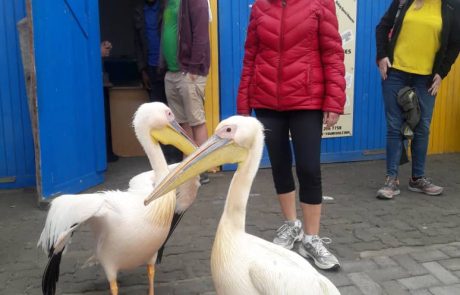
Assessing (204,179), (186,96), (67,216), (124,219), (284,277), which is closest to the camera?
(284,277)

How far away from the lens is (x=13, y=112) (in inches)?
205

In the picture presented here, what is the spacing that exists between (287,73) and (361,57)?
3026 mm

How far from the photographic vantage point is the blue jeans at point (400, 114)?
500cm

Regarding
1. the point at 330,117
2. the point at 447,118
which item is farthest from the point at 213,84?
the point at 447,118

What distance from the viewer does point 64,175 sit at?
16.2 ft

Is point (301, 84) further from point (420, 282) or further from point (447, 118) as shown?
point (447, 118)

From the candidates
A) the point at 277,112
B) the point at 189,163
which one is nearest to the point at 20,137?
the point at 277,112

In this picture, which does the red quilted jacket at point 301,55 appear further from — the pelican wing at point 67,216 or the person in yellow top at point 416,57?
the person in yellow top at point 416,57

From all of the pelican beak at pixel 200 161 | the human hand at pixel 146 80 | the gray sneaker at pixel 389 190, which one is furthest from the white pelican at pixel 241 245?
the human hand at pixel 146 80

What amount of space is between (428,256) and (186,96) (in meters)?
2.73

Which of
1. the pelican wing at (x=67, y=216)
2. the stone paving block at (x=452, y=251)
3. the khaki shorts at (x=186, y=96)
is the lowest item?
the stone paving block at (x=452, y=251)

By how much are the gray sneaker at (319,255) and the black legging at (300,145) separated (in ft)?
0.99

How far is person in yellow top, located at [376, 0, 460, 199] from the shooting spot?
484 centimetres

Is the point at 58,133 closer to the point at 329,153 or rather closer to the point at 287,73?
the point at 287,73
